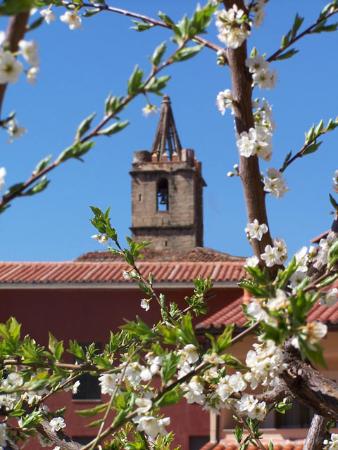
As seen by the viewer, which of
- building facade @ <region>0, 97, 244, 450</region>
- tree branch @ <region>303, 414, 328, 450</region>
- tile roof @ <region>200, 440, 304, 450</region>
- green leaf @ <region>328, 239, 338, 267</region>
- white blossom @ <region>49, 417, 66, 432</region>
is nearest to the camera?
green leaf @ <region>328, 239, 338, 267</region>

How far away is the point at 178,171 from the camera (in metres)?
52.1

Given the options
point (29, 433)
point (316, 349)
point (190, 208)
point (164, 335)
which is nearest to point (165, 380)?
point (164, 335)

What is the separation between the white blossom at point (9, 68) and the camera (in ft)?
6.07

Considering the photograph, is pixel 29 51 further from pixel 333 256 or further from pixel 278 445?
pixel 278 445

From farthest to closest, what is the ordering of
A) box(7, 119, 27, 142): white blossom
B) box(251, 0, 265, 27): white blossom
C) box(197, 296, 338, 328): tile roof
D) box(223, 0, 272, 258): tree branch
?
box(197, 296, 338, 328): tile roof < box(223, 0, 272, 258): tree branch < box(251, 0, 265, 27): white blossom < box(7, 119, 27, 142): white blossom

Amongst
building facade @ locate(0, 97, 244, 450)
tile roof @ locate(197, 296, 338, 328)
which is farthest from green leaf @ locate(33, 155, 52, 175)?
building facade @ locate(0, 97, 244, 450)

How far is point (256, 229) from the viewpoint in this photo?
3281 millimetres

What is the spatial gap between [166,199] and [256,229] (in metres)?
49.6

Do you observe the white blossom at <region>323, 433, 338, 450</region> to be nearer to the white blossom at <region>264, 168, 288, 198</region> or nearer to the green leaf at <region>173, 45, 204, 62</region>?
the white blossom at <region>264, 168, 288, 198</region>

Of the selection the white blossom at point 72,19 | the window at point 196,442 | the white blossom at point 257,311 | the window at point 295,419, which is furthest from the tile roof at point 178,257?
→ the white blossom at point 257,311

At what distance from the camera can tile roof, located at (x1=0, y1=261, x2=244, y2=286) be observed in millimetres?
19281

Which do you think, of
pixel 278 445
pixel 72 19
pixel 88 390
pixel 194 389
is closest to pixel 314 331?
pixel 194 389

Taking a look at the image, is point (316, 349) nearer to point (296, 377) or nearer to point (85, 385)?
point (296, 377)

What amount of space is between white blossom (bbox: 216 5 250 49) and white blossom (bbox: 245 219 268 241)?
2.20 ft
